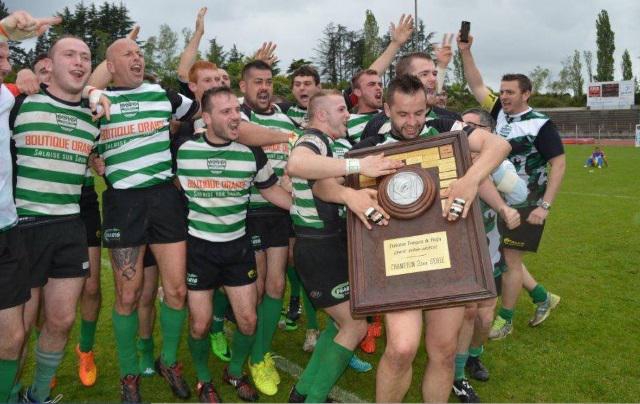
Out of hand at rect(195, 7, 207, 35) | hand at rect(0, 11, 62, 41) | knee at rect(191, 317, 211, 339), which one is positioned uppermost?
hand at rect(195, 7, 207, 35)

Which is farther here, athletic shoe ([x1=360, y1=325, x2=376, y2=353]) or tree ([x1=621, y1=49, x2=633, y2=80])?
tree ([x1=621, y1=49, x2=633, y2=80])

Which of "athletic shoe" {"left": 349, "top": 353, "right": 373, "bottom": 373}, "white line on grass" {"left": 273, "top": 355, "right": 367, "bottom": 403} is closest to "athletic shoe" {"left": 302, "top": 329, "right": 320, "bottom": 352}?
"white line on grass" {"left": 273, "top": 355, "right": 367, "bottom": 403}

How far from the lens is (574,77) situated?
3344 inches

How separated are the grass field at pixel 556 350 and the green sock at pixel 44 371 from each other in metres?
0.35

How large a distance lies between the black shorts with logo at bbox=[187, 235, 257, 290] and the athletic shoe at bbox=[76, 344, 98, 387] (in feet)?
3.96

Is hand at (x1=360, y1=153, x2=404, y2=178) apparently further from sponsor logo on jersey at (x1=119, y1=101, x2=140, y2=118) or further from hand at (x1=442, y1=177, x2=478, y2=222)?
sponsor logo on jersey at (x1=119, y1=101, x2=140, y2=118)

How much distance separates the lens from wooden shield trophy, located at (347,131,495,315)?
9.46ft

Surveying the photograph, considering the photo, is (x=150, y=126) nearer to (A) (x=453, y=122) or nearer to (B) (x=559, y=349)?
(A) (x=453, y=122)

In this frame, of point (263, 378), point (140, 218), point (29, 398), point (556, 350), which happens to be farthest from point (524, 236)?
point (29, 398)

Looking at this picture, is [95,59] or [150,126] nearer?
[150,126]

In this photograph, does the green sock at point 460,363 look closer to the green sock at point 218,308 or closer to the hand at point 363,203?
the hand at point 363,203

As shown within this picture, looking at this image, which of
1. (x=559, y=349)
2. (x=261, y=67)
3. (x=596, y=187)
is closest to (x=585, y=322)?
(x=559, y=349)

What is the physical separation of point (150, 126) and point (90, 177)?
3.50ft

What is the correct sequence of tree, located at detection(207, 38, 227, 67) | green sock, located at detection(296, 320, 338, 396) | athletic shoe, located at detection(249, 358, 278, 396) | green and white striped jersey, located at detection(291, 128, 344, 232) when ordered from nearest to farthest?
1. green sock, located at detection(296, 320, 338, 396)
2. green and white striped jersey, located at detection(291, 128, 344, 232)
3. athletic shoe, located at detection(249, 358, 278, 396)
4. tree, located at detection(207, 38, 227, 67)
